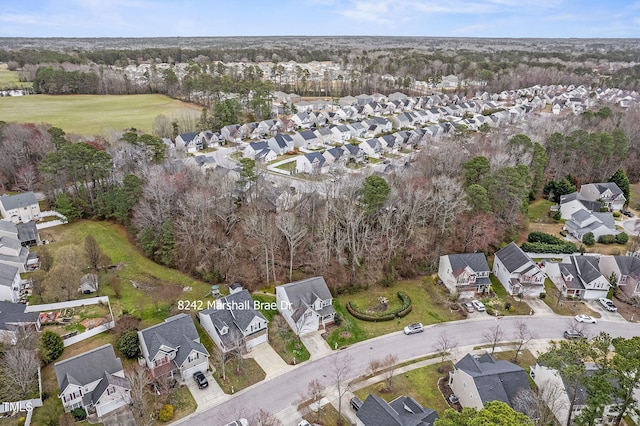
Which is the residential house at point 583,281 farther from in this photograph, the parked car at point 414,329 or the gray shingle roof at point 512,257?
the parked car at point 414,329

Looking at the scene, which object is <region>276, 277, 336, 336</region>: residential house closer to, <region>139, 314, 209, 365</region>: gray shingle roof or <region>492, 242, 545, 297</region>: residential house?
<region>139, 314, 209, 365</region>: gray shingle roof

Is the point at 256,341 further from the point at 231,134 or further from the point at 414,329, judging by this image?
the point at 231,134

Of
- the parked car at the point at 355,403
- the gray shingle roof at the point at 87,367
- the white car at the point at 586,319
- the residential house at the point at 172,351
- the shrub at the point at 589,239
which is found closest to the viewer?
the gray shingle roof at the point at 87,367

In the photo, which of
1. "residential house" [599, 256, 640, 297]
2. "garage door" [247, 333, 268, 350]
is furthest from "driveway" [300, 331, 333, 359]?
"residential house" [599, 256, 640, 297]

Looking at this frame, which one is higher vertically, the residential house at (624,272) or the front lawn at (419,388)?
the residential house at (624,272)

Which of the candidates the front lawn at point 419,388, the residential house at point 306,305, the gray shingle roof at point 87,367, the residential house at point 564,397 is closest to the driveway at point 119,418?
the gray shingle roof at point 87,367

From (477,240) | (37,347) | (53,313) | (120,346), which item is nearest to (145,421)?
(120,346)

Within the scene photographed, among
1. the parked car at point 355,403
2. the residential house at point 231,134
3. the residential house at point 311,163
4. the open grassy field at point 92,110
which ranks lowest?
the parked car at point 355,403
